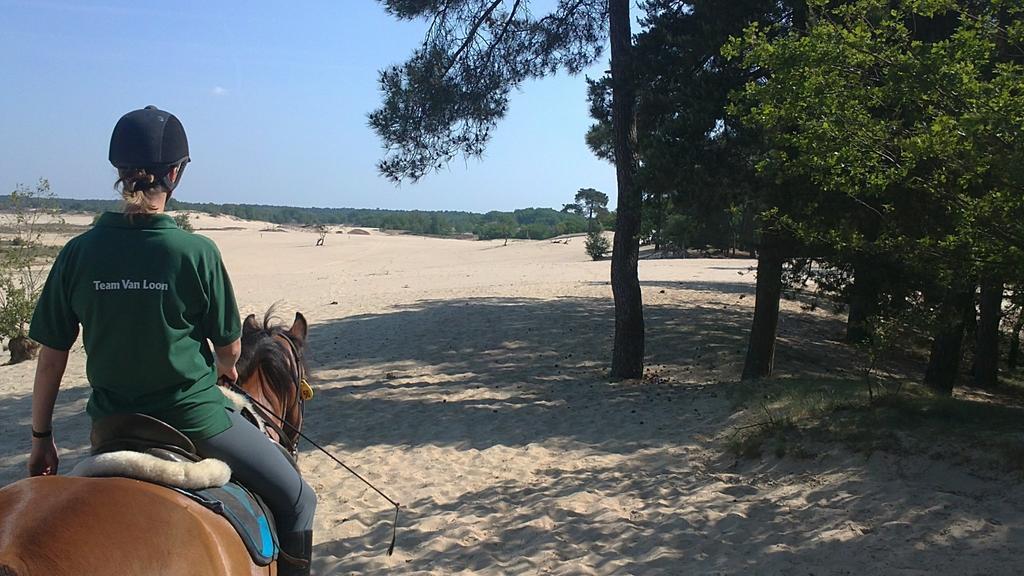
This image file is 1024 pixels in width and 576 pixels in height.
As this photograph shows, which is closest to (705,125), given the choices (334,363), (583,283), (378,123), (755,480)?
(755,480)

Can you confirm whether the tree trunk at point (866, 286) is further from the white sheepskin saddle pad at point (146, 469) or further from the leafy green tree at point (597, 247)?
the leafy green tree at point (597, 247)

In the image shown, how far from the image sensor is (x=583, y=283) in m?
22.9

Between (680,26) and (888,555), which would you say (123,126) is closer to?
(888,555)

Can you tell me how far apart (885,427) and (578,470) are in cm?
270

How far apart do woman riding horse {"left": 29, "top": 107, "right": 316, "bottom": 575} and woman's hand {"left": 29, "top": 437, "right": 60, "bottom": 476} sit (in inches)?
0.7

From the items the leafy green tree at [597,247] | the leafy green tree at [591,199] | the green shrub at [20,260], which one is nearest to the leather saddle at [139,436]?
the green shrub at [20,260]

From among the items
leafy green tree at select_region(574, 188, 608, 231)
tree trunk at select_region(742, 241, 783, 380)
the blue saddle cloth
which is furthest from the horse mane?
leafy green tree at select_region(574, 188, 608, 231)

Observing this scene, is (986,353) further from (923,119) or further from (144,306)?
(144,306)

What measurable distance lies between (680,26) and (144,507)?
857 centimetres

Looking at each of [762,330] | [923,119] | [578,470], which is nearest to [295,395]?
[578,470]

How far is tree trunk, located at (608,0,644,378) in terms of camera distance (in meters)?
9.38

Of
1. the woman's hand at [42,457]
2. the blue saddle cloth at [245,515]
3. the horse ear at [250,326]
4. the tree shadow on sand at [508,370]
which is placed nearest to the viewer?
the blue saddle cloth at [245,515]

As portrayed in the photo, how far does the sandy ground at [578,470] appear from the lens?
15.3 ft

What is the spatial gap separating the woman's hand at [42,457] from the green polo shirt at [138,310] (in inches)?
13.7
